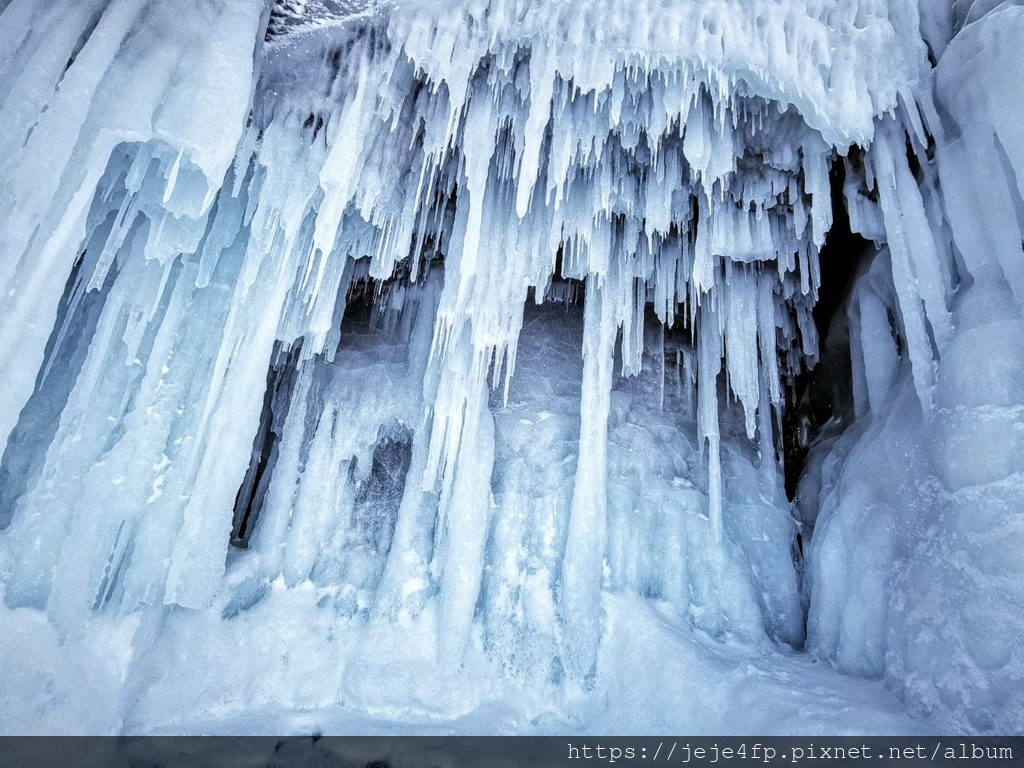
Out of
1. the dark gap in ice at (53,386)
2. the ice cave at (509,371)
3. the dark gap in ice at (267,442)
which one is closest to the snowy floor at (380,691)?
the ice cave at (509,371)

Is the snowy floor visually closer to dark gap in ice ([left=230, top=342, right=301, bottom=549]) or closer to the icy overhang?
dark gap in ice ([left=230, top=342, right=301, bottom=549])

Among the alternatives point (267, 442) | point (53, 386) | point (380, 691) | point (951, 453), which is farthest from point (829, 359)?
point (53, 386)

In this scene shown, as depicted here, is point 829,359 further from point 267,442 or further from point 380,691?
point 267,442

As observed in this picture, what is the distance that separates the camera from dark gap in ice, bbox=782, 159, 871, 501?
26.0 ft

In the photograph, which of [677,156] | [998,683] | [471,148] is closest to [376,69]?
[471,148]

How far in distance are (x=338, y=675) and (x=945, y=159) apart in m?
7.18

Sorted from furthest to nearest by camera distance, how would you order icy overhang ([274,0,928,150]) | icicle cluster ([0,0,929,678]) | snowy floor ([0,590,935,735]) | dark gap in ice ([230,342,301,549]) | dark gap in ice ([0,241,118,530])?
dark gap in ice ([230,342,301,549]) → dark gap in ice ([0,241,118,530]) → icy overhang ([274,0,928,150]) → snowy floor ([0,590,935,735]) → icicle cluster ([0,0,929,678])

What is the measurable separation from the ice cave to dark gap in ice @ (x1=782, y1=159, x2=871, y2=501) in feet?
0.53

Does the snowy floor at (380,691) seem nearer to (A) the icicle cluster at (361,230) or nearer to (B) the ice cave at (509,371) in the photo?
(B) the ice cave at (509,371)

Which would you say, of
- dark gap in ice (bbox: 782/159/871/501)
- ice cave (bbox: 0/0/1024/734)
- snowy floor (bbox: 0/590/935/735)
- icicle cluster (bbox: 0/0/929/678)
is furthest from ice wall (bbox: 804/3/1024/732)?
dark gap in ice (bbox: 782/159/871/501)

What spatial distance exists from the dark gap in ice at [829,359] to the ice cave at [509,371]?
0.16 meters

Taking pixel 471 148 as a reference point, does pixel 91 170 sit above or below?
below

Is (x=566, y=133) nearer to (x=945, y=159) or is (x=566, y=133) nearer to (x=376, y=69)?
(x=376, y=69)

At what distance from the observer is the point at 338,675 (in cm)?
595
